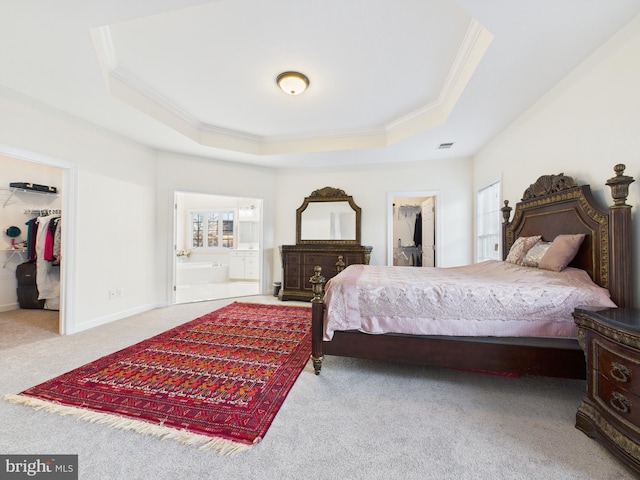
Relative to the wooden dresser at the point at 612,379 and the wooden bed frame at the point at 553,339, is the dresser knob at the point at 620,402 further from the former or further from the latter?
the wooden bed frame at the point at 553,339

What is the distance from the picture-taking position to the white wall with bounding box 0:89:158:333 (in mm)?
2703

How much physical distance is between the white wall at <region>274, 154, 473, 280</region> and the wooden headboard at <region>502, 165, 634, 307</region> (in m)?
1.70

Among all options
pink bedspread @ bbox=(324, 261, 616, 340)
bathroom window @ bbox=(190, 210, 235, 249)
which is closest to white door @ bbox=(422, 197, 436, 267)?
pink bedspread @ bbox=(324, 261, 616, 340)

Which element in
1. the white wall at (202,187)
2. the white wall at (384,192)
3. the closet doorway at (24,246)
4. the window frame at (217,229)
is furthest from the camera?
the window frame at (217,229)

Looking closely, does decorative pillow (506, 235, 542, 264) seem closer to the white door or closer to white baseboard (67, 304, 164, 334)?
the white door

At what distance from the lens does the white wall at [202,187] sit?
4312mm

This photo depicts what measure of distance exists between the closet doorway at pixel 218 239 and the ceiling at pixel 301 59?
415cm

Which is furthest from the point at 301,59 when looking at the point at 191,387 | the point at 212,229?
the point at 212,229

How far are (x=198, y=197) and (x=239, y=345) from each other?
678 centimetres

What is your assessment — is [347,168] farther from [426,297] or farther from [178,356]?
[178,356]

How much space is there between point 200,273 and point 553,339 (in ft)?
23.5

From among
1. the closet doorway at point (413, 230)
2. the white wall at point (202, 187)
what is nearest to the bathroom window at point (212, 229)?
the white wall at point (202, 187)

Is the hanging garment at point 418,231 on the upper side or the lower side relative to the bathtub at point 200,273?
upper

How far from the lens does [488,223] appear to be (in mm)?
4113
